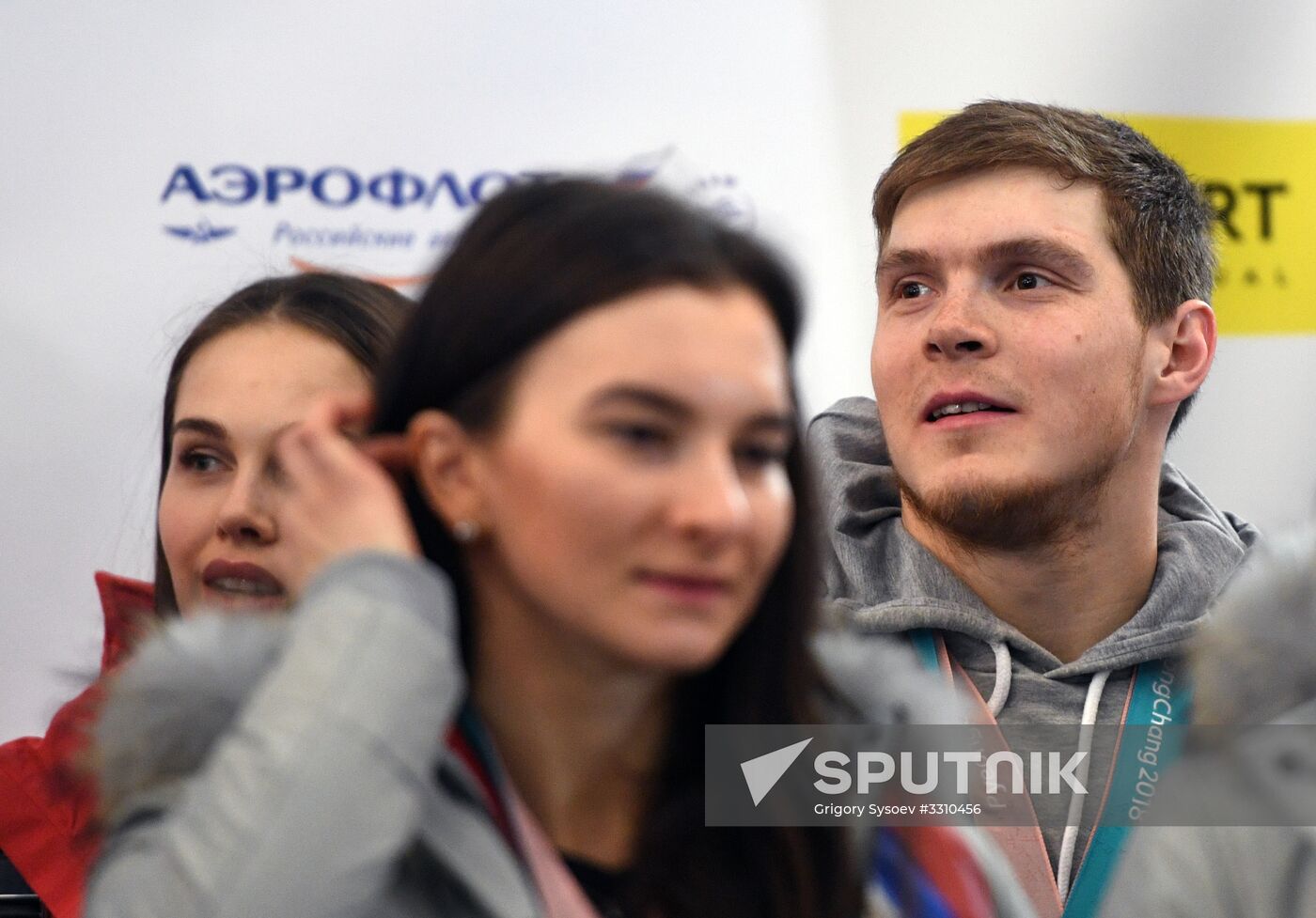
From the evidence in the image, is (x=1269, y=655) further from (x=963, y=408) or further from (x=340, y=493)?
(x=963, y=408)

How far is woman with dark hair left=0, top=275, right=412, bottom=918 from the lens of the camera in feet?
5.06

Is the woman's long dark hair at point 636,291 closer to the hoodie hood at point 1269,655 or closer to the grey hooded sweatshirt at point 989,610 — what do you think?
the hoodie hood at point 1269,655

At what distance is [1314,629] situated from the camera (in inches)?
37.5

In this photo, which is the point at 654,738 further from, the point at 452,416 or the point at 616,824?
the point at 452,416

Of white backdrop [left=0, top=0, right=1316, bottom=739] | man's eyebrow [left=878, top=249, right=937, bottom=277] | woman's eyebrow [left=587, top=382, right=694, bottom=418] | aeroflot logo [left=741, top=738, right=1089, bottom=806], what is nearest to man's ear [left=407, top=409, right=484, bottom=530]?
woman's eyebrow [left=587, top=382, right=694, bottom=418]

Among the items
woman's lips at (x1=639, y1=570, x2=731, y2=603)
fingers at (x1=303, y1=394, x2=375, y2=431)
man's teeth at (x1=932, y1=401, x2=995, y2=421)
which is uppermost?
fingers at (x1=303, y1=394, x2=375, y2=431)

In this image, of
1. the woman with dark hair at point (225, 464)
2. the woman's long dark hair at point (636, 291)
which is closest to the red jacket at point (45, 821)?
the woman with dark hair at point (225, 464)

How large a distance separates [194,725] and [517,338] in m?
0.33

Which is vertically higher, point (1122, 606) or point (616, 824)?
point (616, 824)

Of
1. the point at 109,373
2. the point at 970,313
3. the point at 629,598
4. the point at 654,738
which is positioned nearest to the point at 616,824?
the point at 654,738

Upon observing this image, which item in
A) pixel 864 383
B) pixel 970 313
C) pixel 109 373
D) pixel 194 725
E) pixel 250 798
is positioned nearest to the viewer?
pixel 250 798

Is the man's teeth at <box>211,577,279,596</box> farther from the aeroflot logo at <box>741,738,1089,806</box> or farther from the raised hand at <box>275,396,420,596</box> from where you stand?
the aeroflot logo at <box>741,738,1089,806</box>

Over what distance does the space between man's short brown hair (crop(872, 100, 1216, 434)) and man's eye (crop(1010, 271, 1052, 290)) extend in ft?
0.39

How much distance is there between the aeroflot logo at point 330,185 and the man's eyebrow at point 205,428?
58 cm
